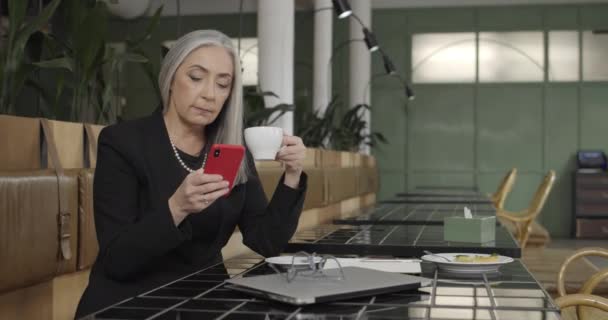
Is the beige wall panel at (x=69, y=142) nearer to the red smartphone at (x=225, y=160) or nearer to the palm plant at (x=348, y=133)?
the red smartphone at (x=225, y=160)

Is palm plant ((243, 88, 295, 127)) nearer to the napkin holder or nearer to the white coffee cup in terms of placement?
the napkin holder

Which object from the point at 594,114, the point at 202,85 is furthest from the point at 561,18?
the point at 202,85

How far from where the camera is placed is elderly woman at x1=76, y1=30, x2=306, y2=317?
1610 millimetres

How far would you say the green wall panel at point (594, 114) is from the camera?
969 centimetres

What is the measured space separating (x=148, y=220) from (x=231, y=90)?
18.2 inches

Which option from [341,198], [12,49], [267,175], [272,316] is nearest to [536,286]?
[272,316]

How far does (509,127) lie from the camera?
32.5 feet

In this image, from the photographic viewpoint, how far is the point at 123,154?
174 centimetres

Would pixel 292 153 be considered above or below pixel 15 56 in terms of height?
below

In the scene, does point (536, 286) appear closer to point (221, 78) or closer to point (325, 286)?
point (325, 286)

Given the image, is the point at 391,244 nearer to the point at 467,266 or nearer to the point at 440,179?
the point at 467,266

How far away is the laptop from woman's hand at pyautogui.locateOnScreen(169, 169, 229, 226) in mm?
157

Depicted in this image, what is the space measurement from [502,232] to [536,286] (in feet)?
4.06

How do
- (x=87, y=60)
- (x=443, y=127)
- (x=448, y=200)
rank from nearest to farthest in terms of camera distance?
(x=87, y=60) < (x=448, y=200) < (x=443, y=127)
